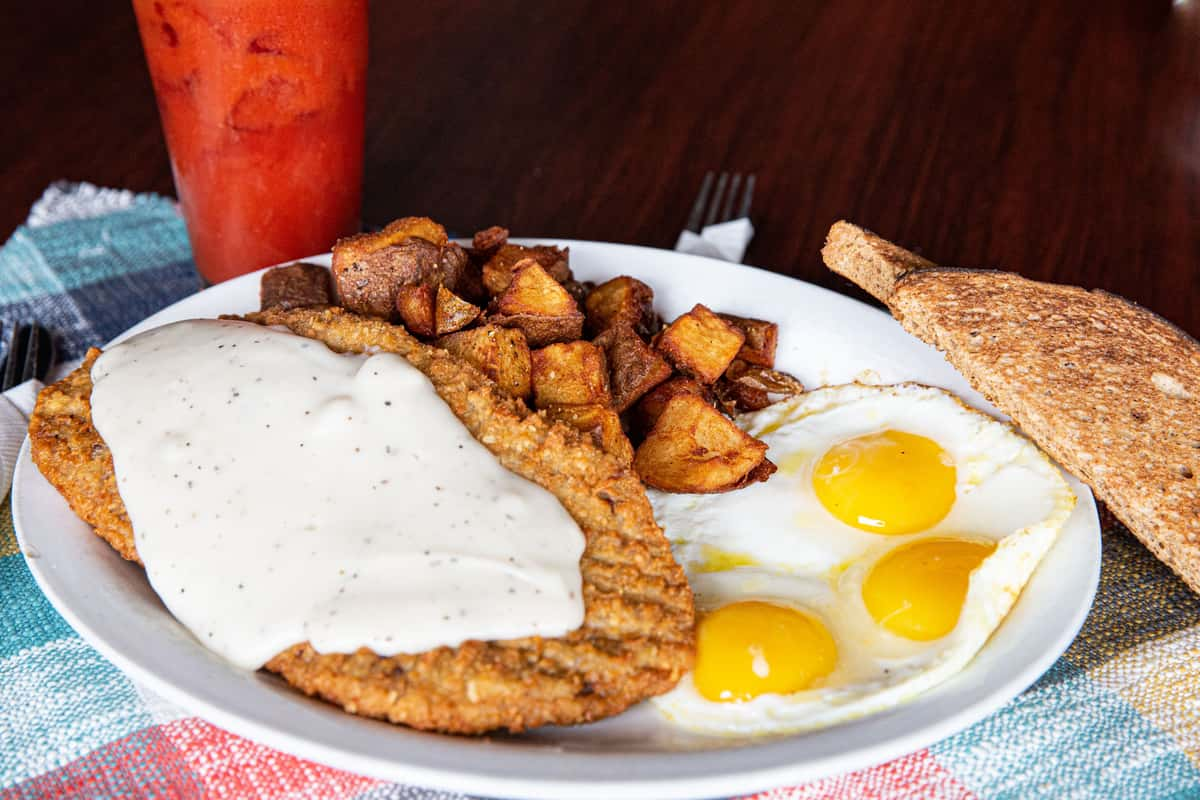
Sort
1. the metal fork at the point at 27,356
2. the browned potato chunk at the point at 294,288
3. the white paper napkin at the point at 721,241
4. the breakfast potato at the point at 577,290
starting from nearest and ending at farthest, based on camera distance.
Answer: the browned potato chunk at the point at 294,288
the breakfast potato at the point at 577,290
the metal fork at the point at 27,356
the white paper napkin at the point at 721,241

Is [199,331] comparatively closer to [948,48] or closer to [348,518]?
[348,518]

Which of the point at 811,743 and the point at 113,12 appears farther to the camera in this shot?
the point at 113,12

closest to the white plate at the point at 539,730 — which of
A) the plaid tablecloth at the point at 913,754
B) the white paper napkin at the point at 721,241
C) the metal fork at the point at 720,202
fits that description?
the plaid tablecloth at the point at 913,754

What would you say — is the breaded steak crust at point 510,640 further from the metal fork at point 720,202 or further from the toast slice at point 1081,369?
the metal fork at point 720,202

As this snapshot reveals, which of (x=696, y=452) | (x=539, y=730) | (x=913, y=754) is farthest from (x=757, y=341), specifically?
(x=539, y=730)

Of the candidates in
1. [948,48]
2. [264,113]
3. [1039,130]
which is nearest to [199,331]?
[264,113]
